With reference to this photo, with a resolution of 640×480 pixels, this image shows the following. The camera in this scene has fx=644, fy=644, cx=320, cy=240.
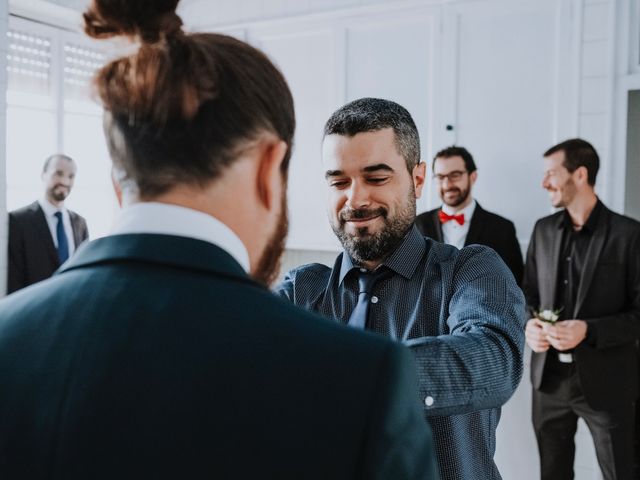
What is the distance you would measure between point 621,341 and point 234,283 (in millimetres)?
2678

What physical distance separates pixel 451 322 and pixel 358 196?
331mm

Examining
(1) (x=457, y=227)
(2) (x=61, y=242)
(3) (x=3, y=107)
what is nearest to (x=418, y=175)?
(1) (x=457, y=227)

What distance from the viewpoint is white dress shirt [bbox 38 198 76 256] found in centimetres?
420

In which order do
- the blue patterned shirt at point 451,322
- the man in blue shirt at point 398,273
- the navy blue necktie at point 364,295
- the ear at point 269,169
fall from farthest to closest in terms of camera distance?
the navy blue necktie at point 364,295 → the man in blue shirt at point 398,273 → the blue patterned shirt at point 451,322 → the ear at point 269,169

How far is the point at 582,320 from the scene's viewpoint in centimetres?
289

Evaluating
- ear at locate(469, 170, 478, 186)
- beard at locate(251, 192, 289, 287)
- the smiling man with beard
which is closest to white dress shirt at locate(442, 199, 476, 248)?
ear at locate(469, 170, 478, 186)

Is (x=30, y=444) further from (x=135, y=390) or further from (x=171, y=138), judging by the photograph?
(x=171, y=138)

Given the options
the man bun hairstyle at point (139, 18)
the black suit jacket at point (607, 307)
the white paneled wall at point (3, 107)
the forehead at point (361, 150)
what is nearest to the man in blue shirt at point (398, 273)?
the forehead at point (361, 150)

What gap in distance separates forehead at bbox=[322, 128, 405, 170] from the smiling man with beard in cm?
322

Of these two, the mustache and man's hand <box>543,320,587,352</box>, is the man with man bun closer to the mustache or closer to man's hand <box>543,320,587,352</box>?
the mustache

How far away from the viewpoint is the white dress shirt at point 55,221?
13.8 ft

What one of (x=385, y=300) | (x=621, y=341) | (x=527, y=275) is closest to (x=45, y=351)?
(x=385, y=300)

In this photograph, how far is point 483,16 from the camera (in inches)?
140

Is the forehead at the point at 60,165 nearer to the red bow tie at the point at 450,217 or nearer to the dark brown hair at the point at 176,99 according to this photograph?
the red bow tie at the point at 450,217
